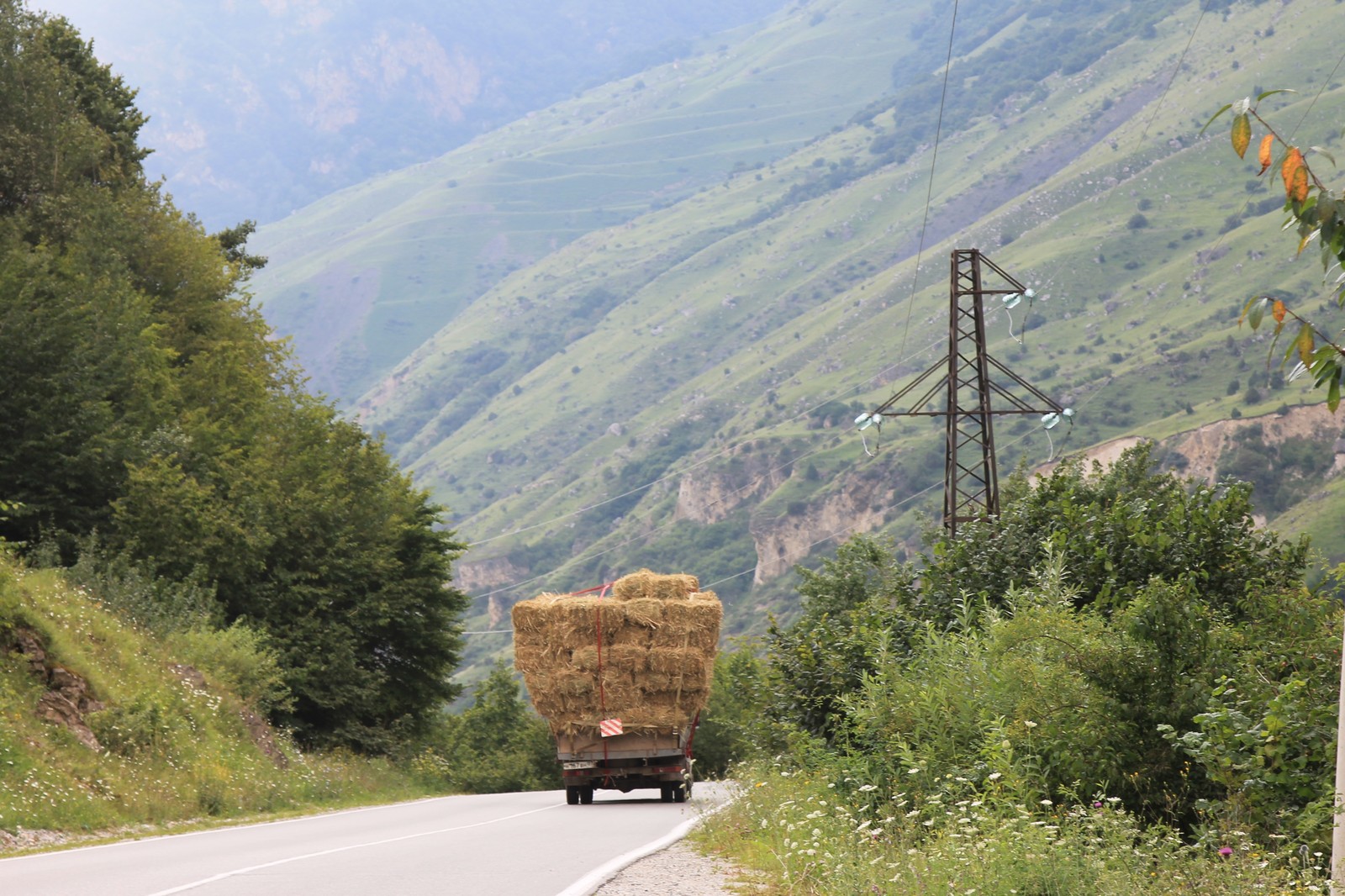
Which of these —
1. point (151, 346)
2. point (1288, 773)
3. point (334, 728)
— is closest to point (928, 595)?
point (1288, 773)

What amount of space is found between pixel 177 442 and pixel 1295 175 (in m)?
30.5

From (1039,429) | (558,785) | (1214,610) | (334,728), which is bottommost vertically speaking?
(558,785)

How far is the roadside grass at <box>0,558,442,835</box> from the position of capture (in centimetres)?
1594

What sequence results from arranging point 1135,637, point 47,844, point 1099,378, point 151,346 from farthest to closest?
point 1099,378 < point 151,346 < point 47,844 < point 1135,637

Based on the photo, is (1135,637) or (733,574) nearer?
(1135,637)

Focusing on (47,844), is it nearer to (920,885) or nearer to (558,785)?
(920,885)

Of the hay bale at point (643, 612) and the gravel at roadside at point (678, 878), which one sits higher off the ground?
the hay bale at point (643, 612)

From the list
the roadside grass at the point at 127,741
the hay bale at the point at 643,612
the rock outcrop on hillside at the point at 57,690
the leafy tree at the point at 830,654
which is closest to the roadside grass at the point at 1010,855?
the leafy tree at the point at 830,654

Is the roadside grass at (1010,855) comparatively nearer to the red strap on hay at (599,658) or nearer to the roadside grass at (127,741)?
the roadside grass at (127,741)

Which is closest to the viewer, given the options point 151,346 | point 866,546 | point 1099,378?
point 866,546

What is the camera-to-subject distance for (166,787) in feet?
61.3

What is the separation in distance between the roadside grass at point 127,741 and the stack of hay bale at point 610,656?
4.16m

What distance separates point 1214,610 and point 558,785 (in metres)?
43.6

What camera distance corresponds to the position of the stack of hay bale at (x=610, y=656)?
23797mm
